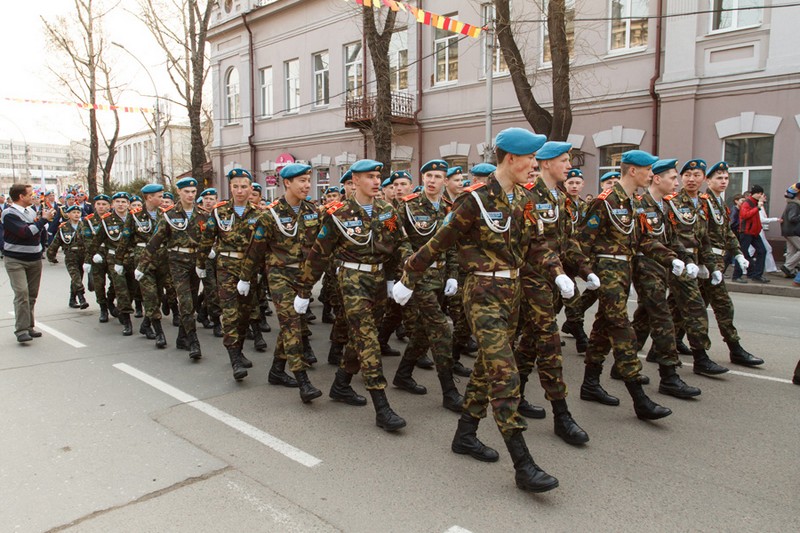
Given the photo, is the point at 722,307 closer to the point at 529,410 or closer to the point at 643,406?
the point at 643,406

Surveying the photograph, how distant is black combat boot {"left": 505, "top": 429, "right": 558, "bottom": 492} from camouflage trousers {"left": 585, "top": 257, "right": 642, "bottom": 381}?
1450 mm

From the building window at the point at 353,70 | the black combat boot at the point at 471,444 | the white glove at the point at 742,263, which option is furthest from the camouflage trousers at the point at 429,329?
the building window at the point at 353,70

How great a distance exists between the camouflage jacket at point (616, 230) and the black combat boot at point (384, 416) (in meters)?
2.09

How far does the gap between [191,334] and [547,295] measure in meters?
4.38

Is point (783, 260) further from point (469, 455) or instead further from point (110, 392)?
point (110, 392)

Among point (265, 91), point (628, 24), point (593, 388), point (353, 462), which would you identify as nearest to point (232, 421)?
point (353, 462)

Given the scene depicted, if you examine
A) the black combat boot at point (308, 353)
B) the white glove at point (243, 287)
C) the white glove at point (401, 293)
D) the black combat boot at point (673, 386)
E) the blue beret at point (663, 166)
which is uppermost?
the blue beret at point (663, 166)

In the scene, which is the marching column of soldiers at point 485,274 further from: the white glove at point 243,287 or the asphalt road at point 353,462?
the asphalt road at point 353,462

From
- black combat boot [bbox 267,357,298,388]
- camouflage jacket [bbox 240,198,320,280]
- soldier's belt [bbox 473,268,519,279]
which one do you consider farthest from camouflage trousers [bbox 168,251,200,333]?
soldier's belt [bbox 473,268,519,279]

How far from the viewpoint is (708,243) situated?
20.0ft

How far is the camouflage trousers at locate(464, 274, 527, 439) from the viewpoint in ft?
11.6

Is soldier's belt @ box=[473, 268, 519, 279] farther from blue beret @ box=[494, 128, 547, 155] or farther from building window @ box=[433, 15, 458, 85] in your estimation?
building window @ box=[433, 15, 458, 85]

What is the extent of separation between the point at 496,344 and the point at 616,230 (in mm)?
1956

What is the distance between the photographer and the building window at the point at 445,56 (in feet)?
63.7
